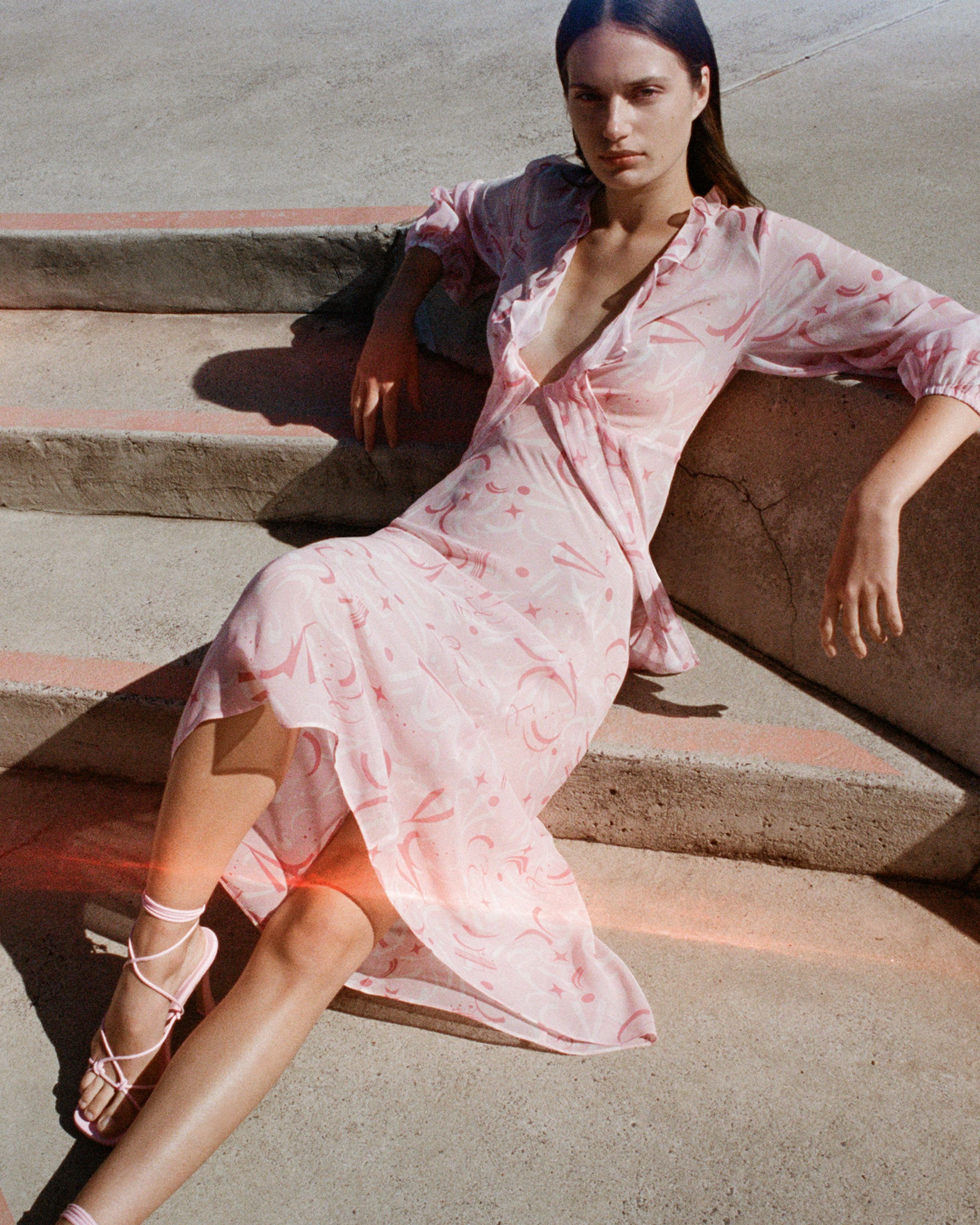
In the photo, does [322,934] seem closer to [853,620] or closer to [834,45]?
[853,620]

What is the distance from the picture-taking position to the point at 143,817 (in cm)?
250

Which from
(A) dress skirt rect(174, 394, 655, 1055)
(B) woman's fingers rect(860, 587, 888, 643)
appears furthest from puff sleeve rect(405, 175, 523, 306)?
(B) woman's fingers rect(860, 587, 888, 643)

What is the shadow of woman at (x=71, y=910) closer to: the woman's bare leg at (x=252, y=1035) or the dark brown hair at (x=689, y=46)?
the woman's bare leg at (x=252, y=1035)

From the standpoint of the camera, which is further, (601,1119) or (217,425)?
(217,425)

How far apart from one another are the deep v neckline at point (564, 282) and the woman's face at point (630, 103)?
0.12m

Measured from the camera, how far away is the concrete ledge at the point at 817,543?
2.14 metres

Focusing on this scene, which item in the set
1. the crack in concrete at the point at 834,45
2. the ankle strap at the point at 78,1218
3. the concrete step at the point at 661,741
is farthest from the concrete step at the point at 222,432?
the crack in concrete at the point at 834,45

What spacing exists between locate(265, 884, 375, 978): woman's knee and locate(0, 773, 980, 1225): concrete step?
1.01 feet

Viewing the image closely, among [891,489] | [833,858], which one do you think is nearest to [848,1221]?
[833,858]

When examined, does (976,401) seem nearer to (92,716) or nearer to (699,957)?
(699,957)

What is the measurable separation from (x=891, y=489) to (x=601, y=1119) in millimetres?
1183

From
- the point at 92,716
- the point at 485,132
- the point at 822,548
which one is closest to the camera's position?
the point at 822,548

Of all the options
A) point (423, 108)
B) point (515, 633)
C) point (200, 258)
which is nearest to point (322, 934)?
point (515, 633)

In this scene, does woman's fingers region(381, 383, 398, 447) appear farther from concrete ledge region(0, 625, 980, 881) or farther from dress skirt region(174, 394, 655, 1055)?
concrete ledge region(0, 625, 980, 881)
